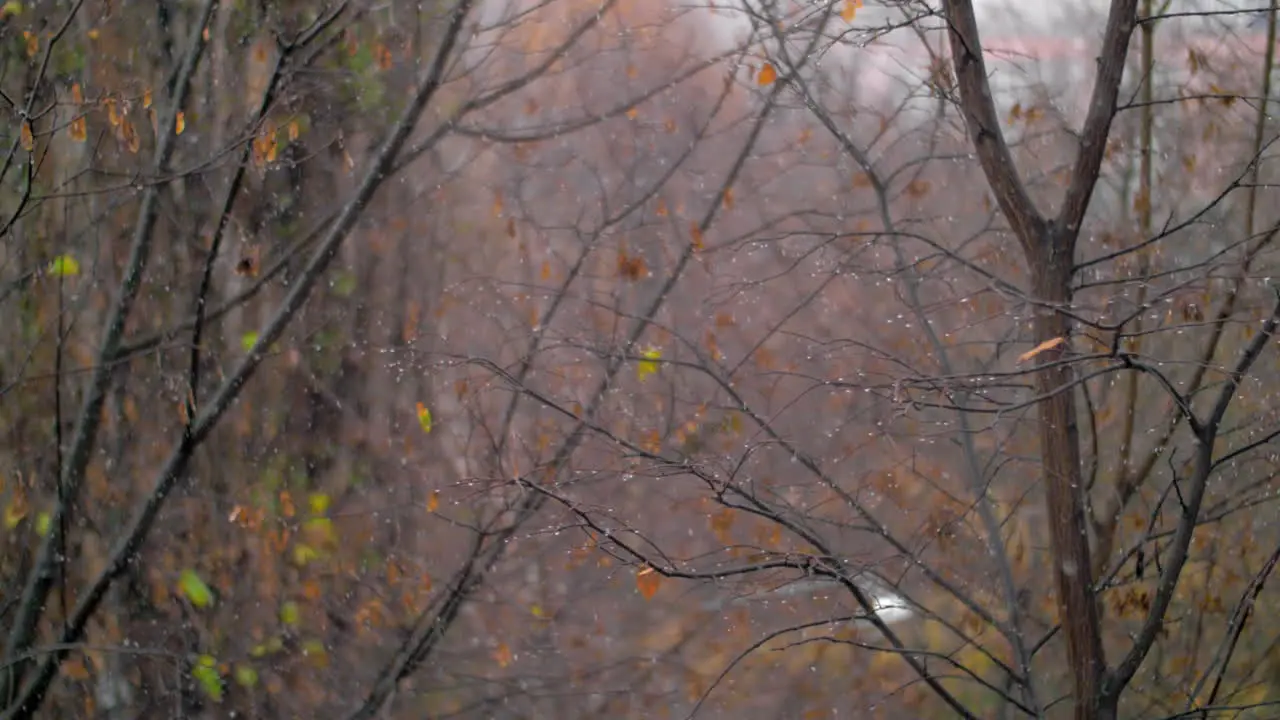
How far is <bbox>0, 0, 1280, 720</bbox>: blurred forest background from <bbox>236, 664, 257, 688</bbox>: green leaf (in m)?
0.04

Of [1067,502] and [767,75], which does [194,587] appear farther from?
[1067,502]

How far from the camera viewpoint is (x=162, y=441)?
4988 mm

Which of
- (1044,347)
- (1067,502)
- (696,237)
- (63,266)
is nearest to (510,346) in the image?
(696,237)

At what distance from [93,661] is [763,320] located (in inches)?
134

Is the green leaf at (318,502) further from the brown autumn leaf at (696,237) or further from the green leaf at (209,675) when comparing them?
the brown autumn leaf at (696,237)

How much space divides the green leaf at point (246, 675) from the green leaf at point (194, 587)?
274mm

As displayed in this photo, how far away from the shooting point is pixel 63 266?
4.45 meters

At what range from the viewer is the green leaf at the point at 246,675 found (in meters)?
4.83

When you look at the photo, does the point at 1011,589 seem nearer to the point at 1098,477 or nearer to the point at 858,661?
the point at 1098,477

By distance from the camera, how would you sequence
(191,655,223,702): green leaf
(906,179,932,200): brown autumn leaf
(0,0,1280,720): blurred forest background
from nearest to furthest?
(191,655,223,702): green leaf
(0,0,1280,720): blurred forest background
(906,179,932,200): brown autumn leaf

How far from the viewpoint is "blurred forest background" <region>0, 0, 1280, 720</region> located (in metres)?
4.52

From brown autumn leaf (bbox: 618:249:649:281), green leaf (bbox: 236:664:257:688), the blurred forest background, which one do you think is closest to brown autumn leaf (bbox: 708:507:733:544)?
the blurred forest background

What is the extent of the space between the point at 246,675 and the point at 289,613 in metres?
0.30

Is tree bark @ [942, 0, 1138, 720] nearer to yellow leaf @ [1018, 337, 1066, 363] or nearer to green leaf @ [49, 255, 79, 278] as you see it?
yellow leaf @ [1018, 337, 1066, 363]
